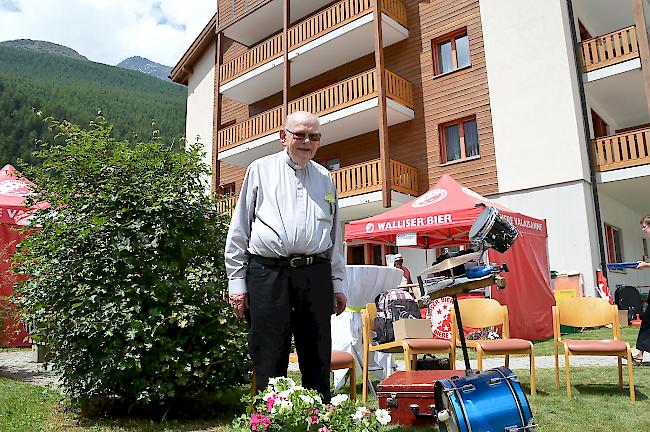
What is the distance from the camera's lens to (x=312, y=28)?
648 inches

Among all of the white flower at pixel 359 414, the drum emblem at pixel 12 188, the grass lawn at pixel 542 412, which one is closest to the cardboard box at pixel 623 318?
the grass lawn at pixel 542 412

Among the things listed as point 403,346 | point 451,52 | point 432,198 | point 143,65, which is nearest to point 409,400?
point 403,346

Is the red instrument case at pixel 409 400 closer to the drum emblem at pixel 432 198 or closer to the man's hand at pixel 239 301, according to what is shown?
the man's hand at pixel 239 301

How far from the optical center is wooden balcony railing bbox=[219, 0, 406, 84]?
14977mm

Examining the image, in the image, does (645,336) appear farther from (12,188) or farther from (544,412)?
(12,188)

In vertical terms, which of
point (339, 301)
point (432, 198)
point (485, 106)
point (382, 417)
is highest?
point (485, 106)

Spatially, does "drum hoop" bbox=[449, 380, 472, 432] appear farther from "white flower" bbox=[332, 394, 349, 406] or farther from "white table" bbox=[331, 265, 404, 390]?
"white table" bbox=[331, 265, 404, 390]

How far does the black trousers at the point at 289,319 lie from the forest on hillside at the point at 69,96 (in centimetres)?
2577

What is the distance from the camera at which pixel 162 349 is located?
369 cm

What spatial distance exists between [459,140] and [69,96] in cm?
4941

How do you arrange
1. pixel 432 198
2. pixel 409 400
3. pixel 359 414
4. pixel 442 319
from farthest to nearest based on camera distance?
pixel 432 198 < pixel 442 319 < pixel 409 400 < pixel 359 414

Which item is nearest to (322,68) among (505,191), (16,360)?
(505,191)

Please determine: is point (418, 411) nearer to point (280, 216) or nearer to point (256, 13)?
point (280, 216)

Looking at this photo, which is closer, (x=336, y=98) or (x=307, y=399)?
(x=307, y=399)
